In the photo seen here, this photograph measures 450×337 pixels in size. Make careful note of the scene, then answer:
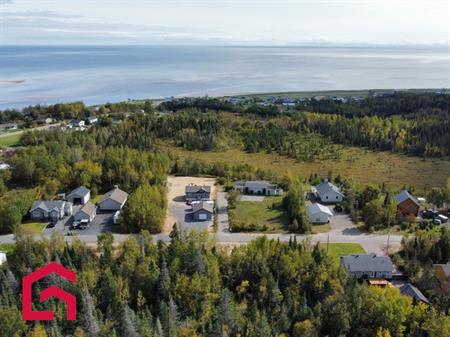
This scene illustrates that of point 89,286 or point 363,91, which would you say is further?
point 363,91

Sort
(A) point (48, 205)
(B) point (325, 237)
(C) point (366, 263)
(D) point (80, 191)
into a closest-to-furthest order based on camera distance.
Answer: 1. (C) point (366, 263)
2. (B) point (325, 237)
3. (A) point (48, 205)
4. (D) point (80, 191)

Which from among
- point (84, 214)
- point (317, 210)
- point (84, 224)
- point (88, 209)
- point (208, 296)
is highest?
point (208, 296)

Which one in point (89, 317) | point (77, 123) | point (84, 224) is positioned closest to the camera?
point (89, 317)

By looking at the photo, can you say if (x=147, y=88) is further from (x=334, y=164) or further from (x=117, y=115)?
(x=334, y=164)

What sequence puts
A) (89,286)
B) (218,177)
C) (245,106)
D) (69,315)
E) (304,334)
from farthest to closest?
(245,106) < (218,177) < (89,286) < (69,315) < (304,334)

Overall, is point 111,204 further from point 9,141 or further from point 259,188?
point 9,141

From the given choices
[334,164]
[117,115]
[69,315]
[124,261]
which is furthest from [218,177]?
[117,115]

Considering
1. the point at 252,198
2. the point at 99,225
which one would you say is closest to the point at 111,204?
the point at 99,225

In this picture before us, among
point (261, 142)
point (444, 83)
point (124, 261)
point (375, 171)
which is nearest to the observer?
point (124, 261)
